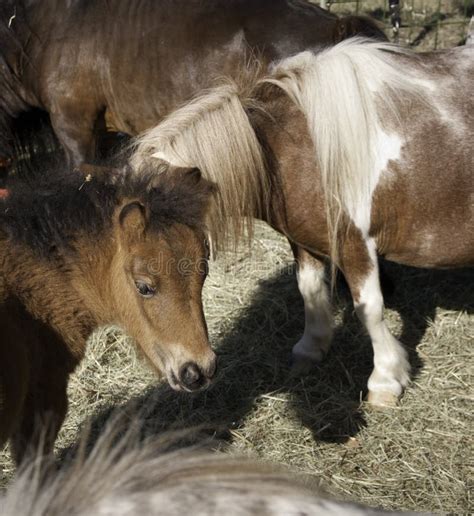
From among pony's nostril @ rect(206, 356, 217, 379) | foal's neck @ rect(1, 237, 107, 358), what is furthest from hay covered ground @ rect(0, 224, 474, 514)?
pony's nostril @ rect(206, 356, 217, 379)

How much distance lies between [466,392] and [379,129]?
1.43 metres

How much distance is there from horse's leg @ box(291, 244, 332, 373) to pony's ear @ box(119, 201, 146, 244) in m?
1.52

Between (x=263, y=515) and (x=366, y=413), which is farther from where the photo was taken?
(x=366, y=413)

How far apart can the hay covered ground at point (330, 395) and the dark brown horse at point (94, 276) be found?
378mm

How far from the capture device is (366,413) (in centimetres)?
360

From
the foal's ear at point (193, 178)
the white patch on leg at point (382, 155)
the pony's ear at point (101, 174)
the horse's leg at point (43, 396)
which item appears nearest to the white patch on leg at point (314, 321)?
the white patch on leg at point (382, 155)

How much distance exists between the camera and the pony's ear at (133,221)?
2.48 meters

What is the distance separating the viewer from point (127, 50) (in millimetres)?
4652

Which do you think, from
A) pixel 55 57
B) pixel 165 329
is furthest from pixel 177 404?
pixel 55 57

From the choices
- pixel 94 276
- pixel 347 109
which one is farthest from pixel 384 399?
pixel 94 276

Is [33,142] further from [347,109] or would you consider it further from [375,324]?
[375,324]

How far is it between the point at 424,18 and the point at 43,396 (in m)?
6.96

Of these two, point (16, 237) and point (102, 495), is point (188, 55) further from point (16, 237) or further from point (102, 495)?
point (102, 495)

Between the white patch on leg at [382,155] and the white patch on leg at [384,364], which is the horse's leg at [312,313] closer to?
the white patch on leg at [384,364]
